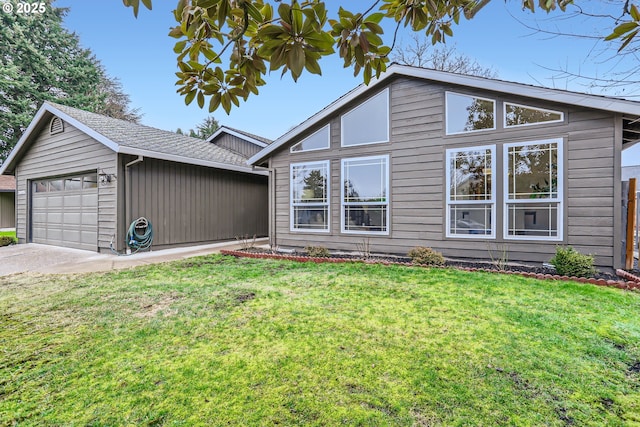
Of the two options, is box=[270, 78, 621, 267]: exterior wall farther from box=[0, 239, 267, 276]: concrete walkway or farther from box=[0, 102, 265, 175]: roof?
box=[0, 239, 267, 276]: concrete walkway

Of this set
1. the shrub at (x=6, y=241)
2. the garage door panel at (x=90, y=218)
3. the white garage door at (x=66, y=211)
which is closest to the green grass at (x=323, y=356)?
the garage door panel at (x=90, y=218)

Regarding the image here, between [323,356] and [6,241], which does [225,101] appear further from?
[6,241]

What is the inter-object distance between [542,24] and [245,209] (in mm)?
10141

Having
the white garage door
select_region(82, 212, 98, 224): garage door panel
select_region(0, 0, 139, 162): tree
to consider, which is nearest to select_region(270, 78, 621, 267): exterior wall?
select_region(82, 212, 98, 224): garage door panel

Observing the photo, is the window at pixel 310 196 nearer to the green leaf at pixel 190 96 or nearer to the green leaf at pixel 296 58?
the green leaf at pixel 190 96

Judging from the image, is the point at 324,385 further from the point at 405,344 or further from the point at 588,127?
the point at 588,127

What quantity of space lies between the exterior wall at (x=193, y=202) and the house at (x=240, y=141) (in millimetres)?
2492

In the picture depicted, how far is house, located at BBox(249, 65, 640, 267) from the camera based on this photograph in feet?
17.4

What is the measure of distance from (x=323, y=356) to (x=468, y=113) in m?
5.95

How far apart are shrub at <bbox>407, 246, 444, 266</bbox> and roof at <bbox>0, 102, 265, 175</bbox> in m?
6.65

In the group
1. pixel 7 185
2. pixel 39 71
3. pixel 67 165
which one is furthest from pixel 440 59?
pixel 7 185

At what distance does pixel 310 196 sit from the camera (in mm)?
8109

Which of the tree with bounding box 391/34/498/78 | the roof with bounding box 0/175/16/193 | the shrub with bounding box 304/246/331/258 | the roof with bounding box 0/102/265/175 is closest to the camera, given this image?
the shrub with bounding box 304/246/331/258

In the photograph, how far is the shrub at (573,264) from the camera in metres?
4.80
